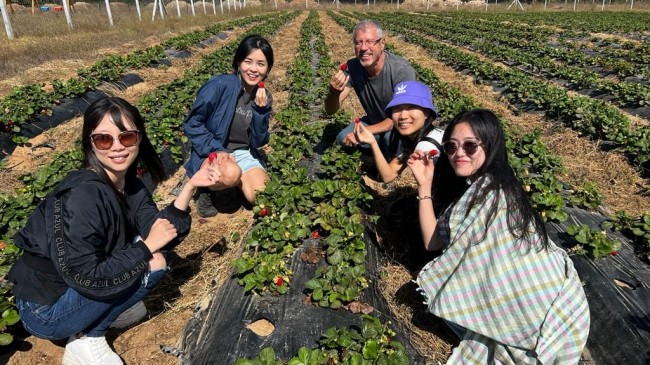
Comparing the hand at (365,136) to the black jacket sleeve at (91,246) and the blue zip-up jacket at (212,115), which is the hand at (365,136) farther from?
the black jacket sleeve at (91,246)

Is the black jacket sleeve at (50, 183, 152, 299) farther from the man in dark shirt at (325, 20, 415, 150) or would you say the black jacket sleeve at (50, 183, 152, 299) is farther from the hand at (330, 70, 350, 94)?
the hand at (330, 70, 350, 94)

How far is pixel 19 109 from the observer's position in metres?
6.74

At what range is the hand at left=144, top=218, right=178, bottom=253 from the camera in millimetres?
2689

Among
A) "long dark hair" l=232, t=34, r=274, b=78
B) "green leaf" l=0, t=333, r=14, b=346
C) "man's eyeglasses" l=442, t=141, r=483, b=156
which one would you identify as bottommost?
"green leaf" l=0, t=333, r=14, b=346

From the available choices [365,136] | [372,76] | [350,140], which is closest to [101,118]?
[365,136]

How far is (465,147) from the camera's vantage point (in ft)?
8.46

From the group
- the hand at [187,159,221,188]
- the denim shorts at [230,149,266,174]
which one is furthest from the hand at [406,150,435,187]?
the denim shorts at [230,149,266,174]

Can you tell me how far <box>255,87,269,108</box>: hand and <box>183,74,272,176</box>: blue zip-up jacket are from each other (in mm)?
77

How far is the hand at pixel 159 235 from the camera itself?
2.69 m

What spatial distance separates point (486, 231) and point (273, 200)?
2.15 meters

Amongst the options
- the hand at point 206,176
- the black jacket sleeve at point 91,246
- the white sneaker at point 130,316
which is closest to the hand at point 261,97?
the hand at point 206,176

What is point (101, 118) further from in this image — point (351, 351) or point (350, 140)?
point (350, 140)

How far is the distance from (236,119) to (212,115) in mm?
294

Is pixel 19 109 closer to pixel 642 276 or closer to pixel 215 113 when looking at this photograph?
pixel 215 113
